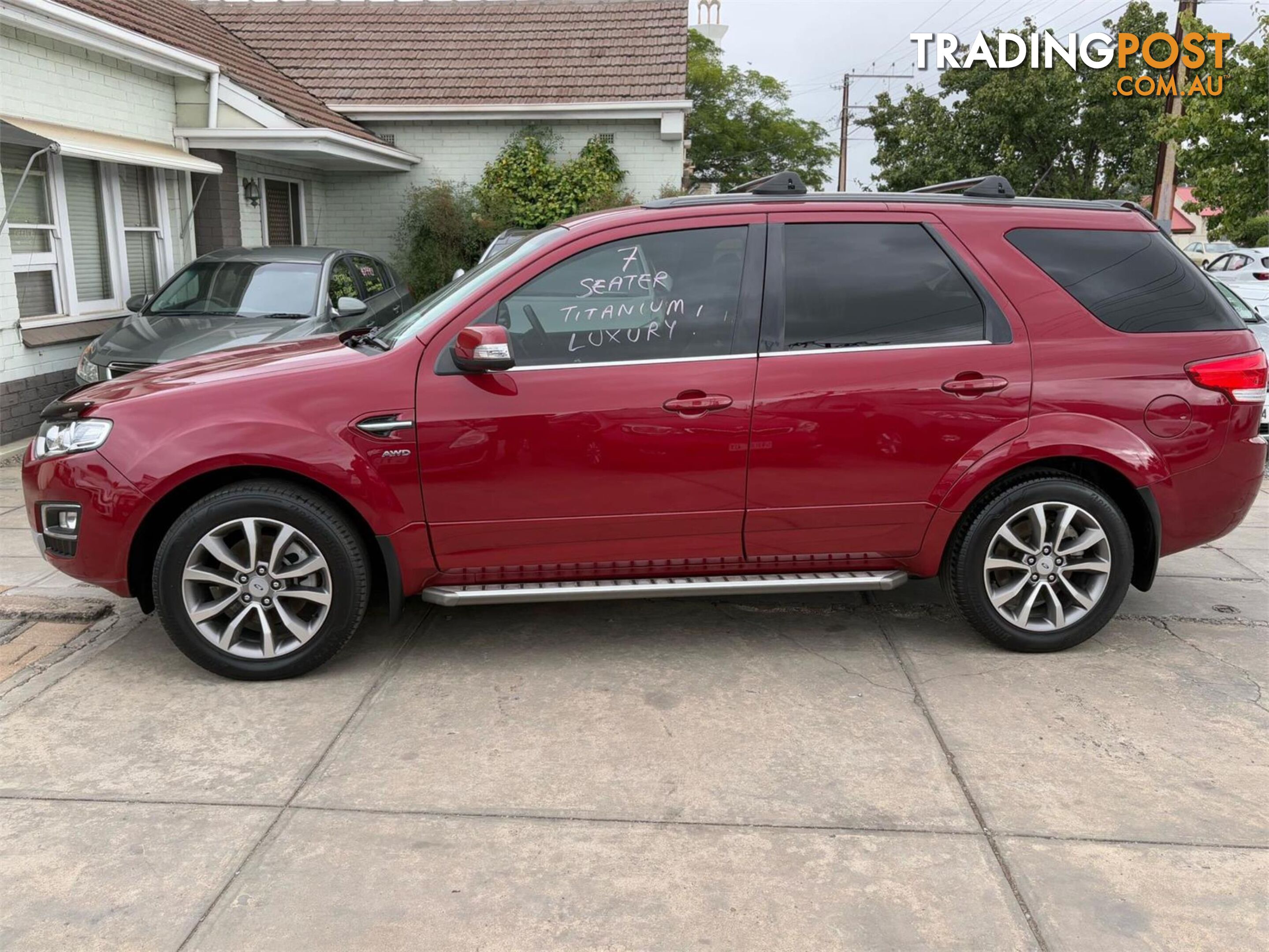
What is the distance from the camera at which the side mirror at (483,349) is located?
13.0 feet

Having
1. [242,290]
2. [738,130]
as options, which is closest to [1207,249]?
[738,130]

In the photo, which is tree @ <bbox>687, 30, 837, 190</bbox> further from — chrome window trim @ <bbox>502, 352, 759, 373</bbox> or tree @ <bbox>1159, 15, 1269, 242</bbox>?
chrome window trim @ <bbox>502, 352, 759, 373</bbox>

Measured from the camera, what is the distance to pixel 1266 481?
8.55 m

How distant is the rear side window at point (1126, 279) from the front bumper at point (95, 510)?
369 cm

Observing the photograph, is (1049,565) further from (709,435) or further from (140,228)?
(140,228)

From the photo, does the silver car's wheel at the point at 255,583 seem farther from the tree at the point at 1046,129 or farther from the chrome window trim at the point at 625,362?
the tree at the point at 1046,129

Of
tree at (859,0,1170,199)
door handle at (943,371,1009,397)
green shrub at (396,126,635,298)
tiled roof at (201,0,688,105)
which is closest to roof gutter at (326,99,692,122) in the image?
tiled roof at (201,0,688,105)

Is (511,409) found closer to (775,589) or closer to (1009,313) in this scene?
(775,589)

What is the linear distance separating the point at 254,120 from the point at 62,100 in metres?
2.77

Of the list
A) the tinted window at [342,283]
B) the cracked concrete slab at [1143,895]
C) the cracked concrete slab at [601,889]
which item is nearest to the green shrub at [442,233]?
the tinted window at [342,283]

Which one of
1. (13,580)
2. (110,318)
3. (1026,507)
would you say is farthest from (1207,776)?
(110,318)

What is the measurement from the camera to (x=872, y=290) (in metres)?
4.35

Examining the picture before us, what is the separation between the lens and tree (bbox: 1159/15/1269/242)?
17.9 m

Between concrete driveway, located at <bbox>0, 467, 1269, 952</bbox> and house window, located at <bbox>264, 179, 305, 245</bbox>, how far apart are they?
11098 mm
